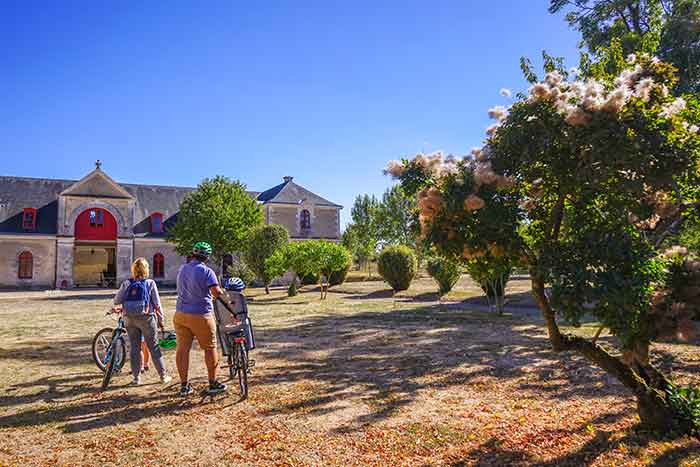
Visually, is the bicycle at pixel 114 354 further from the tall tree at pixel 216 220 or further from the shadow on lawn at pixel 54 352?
the tall tree at pixel 216 220

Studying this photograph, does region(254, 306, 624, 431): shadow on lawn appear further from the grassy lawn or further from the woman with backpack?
the woman with backpack

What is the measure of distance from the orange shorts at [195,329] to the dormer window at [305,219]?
34152mm

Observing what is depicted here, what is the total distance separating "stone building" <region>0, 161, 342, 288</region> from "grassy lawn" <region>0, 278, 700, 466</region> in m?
27.1

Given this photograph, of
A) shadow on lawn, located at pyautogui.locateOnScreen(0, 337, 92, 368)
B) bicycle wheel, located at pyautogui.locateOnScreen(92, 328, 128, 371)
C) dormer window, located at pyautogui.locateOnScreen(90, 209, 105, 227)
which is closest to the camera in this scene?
bicycle wheel, located at pyautogui.locateOnScreen(92, 328, 128, 371)

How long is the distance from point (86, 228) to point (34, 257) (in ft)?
12.7

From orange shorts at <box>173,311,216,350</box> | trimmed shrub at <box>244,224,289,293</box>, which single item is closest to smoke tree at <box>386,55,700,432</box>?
orange shorts at <box>173,311,216,350</box>

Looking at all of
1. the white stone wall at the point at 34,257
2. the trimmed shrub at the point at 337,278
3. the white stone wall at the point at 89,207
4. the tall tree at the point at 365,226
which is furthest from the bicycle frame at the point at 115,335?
the tall tree at the point at 365,226

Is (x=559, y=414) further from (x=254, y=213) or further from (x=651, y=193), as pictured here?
(x=254, y=213)

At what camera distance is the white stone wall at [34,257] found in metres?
32.7

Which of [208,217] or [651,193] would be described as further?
[208,217]

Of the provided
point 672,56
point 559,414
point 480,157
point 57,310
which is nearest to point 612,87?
point 480,157

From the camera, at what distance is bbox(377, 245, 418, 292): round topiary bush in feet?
88.4

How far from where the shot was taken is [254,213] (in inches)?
1256

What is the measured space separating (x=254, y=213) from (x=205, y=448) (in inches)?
1105
